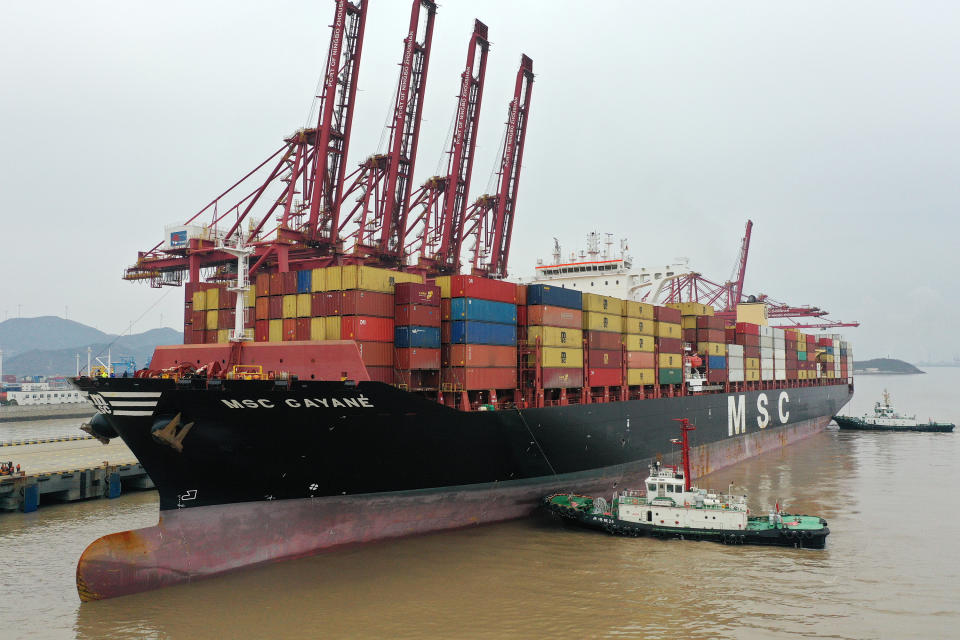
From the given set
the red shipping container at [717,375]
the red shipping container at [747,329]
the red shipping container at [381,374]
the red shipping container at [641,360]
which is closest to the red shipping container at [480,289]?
the red shipping container at [381,374]

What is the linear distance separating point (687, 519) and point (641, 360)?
11696 millimetres

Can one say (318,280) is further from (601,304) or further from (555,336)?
(601,304)

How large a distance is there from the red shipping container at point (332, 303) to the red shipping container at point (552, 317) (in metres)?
8.35

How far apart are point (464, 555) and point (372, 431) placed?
5009 millimetres

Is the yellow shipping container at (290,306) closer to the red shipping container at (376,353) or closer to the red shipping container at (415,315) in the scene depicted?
the red shipping container at (376,353)

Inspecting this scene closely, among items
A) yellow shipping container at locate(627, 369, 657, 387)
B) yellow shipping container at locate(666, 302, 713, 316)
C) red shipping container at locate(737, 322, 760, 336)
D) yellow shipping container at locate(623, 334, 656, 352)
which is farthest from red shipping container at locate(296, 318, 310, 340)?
red shipping container at locate(737, 322, 760, 336)

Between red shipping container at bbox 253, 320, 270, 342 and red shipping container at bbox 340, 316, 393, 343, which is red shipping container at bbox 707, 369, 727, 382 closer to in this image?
red shipping container at bbox 340, 316, 393, 343

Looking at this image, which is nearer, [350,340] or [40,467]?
[350,340]

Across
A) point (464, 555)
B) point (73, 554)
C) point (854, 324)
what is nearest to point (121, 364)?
point (73, 554)

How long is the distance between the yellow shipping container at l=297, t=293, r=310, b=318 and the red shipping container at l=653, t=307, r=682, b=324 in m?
20.3

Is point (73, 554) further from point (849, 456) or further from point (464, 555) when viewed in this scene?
point (849, 456)

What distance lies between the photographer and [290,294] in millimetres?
22359

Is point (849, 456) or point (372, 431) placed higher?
point (372, 431)

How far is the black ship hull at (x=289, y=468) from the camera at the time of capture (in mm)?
17141
